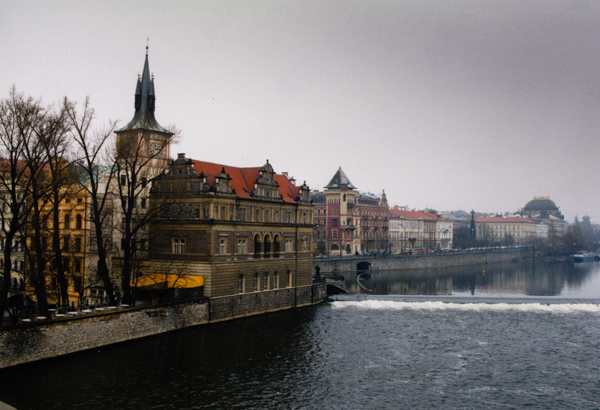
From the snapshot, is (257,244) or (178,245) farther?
(257,244)

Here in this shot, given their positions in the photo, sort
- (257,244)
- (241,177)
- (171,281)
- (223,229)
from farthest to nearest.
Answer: (241,177) < (257,244) < (223,229) < (171,281)

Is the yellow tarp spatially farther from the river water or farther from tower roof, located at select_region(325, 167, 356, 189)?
tower roof, located at select_region(325, 167, 356, 189)

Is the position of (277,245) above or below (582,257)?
above

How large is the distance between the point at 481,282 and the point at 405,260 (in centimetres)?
2288

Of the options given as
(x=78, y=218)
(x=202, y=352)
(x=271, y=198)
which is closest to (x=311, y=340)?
(x=202, y=352)

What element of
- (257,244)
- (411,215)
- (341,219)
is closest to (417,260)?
(341,219)

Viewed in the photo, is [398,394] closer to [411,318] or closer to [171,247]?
[411,318]

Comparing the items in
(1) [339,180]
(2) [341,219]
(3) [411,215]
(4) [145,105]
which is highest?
(4) [145,105]

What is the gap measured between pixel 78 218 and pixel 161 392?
93.5ft

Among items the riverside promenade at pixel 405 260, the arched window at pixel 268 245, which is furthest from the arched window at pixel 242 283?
the riverside promenade at pixel 405 260

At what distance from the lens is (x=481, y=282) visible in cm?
9888

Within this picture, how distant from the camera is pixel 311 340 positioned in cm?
4475

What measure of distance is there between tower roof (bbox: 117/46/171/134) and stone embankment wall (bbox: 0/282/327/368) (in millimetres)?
20742

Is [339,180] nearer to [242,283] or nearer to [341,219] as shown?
[341,219]
